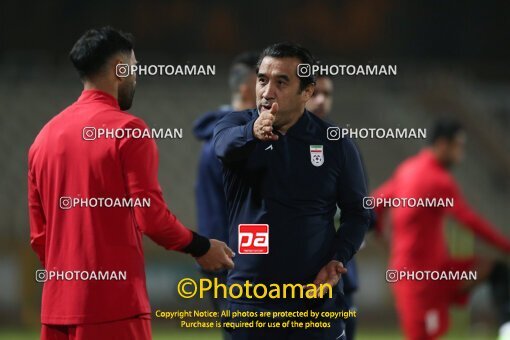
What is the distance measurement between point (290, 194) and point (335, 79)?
7221mm

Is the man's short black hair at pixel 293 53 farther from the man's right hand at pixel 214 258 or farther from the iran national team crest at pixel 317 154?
the man's right hand at pixel 214 258

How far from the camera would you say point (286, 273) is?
3.62 m

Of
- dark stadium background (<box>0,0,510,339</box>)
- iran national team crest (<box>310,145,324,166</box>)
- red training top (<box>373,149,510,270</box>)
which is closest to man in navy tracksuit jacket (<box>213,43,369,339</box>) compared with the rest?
iran national team crest (<box>310,145,324,166</box>)

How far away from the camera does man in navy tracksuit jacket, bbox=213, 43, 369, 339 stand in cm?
361

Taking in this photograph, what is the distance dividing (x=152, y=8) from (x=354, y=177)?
9.82 m

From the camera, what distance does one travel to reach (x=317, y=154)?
3.66 metres

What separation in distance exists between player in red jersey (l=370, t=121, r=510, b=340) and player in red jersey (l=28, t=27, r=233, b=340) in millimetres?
3250

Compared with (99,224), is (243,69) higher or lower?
higher

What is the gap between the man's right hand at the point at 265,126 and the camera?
3320mm

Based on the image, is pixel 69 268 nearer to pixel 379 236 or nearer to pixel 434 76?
pixel 379 236

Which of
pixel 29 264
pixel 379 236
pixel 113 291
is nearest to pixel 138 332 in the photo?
pixel 113 291

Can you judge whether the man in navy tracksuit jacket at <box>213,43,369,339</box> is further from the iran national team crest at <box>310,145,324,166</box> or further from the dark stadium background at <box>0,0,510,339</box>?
the dark stadium background at <box>0,0,510,339</box>

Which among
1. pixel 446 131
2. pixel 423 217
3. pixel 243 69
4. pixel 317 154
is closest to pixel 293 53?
pixel 317 154

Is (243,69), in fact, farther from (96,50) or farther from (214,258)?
(214,258)
